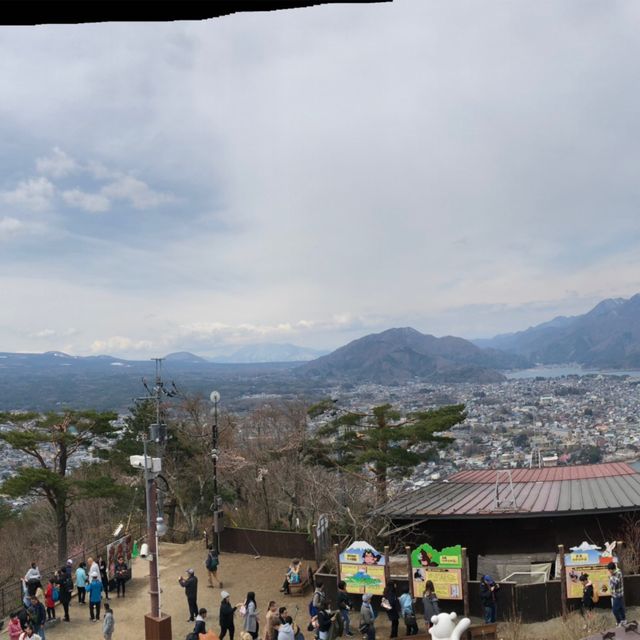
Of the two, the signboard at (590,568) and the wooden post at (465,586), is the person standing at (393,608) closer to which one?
the wooden post at (465,586)

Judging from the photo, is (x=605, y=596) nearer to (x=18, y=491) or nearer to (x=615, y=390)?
(x=18, y=491)

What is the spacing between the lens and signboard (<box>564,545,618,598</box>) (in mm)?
13172

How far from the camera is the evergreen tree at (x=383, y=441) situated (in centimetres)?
2414

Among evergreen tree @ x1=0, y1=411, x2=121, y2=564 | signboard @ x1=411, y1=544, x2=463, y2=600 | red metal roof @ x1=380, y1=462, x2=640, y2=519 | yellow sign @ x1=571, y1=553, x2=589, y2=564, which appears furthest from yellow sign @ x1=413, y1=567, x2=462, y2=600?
evergreen tree @ x1=0, y1=411, x2=121, y2=564

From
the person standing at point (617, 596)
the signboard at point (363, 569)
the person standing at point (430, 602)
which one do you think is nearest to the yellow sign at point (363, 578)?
the signboard at point (363, 569)

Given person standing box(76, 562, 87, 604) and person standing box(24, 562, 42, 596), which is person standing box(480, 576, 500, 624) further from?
person standing box(24, 562, 42, 596)

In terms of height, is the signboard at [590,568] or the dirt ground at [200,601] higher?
the signboard at [590,568]

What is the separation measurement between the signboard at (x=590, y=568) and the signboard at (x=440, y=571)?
2405 mm

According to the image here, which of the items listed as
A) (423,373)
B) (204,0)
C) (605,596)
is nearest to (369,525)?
(605,596)

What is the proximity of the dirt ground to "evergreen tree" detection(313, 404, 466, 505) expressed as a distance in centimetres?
644

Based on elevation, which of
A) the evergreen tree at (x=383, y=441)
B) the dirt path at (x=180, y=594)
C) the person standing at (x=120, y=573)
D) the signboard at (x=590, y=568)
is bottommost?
the dirt path at (x=180, y=594)

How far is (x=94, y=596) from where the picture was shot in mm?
14844

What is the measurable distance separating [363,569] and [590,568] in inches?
203

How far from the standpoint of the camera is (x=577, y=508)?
52.4ft
